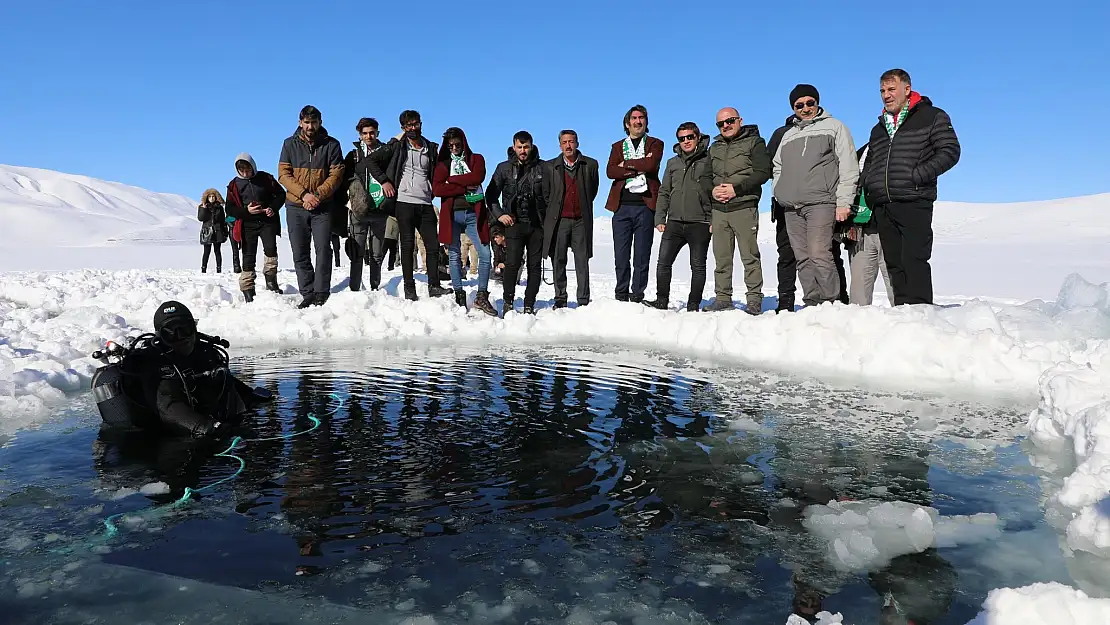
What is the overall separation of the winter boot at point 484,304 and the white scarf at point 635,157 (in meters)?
2.43

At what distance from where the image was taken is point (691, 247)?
9578 millimetres

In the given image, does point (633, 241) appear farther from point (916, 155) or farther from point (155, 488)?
point (155, 488)

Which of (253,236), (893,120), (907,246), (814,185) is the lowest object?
(907,246)

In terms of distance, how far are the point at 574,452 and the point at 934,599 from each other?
2.17 metres

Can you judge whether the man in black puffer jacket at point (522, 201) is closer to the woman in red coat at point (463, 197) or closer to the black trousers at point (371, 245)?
the woman in red coat at point (463, 197)

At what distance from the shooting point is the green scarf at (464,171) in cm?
1007

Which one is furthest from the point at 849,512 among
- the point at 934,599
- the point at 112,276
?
the point at 112,276

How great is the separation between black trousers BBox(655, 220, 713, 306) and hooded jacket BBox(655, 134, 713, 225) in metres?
0.11

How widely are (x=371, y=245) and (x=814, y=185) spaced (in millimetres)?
7258

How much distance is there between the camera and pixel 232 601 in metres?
2.58

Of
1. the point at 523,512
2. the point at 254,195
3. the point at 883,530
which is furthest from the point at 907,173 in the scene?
the point at 254,195

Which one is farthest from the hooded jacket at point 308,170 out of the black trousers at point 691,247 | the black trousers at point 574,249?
the black trousers at point 691,247

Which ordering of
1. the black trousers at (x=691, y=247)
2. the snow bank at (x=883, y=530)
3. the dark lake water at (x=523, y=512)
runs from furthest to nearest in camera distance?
the black trousers at (x=691, y=247) < the snow bank at (x=883, y=530) < the dark lake water at (x=523, y=512)

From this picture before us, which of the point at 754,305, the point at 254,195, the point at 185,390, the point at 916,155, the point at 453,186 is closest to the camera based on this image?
the point at 185,390
